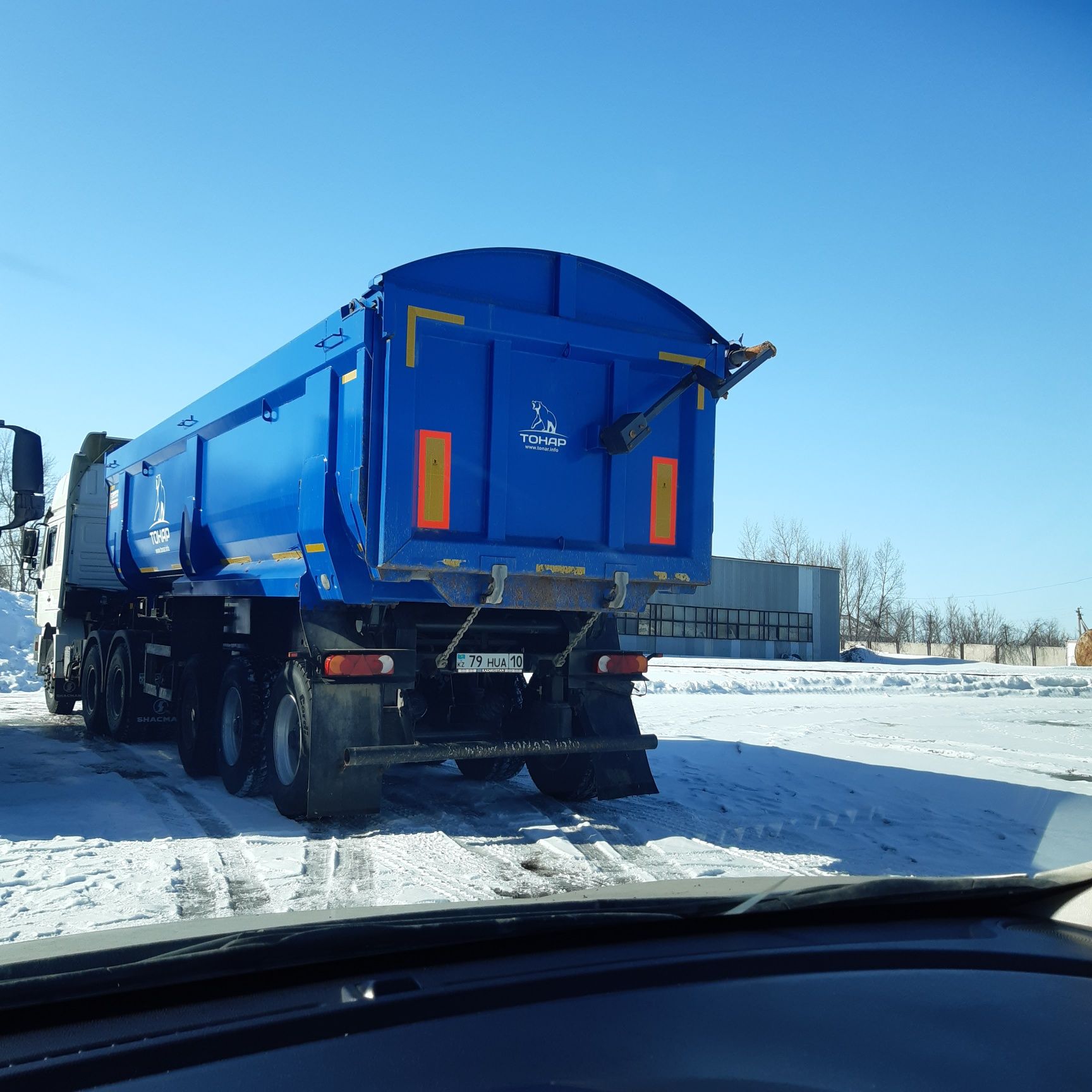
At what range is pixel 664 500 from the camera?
7957mm

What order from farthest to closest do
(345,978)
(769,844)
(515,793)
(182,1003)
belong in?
(515,793)
(769,844)
(345,978)
(182,1003)

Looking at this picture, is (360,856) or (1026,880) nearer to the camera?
(1026,880)

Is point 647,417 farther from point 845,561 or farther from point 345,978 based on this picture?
point 845,561

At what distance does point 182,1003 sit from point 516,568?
→ 5533 mm

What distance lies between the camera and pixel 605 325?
7672 millimetres

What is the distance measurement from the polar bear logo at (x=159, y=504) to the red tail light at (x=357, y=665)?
493 centimetres

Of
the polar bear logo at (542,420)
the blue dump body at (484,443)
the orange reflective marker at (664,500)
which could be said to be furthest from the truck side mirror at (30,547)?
the orange reflective marker at (664,500)

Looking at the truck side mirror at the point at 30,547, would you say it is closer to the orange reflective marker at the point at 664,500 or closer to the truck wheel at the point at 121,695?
the truck wheel at the point at 121,695

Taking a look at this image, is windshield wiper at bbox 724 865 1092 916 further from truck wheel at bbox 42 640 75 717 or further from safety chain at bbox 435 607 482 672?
truck wheel at bbox 42 640 75 717

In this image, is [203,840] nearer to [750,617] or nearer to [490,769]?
[490,769]

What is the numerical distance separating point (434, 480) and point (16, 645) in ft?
57.8

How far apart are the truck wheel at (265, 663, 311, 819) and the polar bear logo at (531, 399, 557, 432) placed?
7.77 ft

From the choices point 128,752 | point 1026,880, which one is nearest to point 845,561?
point 128,752

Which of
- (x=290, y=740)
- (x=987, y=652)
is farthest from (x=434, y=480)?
(x=987, y=652)
